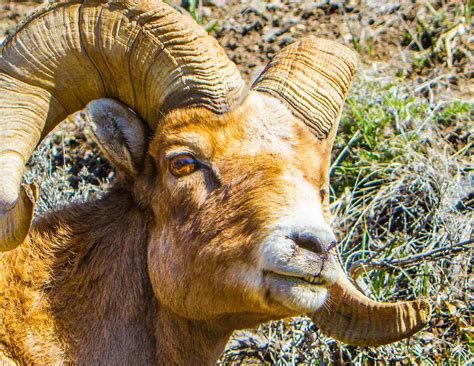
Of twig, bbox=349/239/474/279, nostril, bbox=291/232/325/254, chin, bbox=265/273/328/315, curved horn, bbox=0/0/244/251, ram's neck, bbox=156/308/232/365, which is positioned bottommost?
twig, bbox=349/239/474/279

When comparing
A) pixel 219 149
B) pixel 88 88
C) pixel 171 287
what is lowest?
pixel 171 287

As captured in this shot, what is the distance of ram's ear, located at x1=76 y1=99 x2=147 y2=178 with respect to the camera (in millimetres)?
5867

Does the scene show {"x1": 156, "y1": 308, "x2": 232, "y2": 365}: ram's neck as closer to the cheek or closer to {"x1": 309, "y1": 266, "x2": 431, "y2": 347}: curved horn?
the cheek

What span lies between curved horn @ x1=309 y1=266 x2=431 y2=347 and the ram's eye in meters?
1.48

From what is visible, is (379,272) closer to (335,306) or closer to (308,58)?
(335,306)

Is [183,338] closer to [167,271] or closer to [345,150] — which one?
[167,271]

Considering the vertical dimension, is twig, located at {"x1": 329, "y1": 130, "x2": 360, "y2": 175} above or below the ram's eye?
below

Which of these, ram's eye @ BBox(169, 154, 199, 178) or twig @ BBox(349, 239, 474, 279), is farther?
twig @ BBox(349, 239, 474, 279)

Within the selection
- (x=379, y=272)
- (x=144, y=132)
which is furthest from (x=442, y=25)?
(x=144, y=132)

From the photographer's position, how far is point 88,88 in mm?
5953

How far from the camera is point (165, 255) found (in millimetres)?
5707

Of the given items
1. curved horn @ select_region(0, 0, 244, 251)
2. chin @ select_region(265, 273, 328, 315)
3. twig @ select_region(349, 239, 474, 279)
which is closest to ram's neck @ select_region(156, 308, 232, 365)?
chin @ select_region(265, 273, 328, 315)

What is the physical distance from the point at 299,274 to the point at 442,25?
633 centimetres

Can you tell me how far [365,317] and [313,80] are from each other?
1.70 meters
